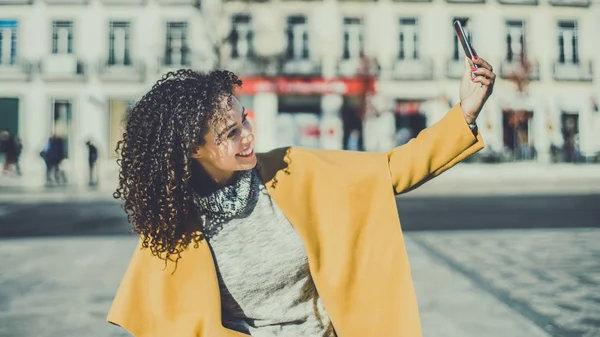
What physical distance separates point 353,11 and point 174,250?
26.2 metres

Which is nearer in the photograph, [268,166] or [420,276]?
[268,166]

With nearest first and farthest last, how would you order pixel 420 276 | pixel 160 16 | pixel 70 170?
pixel 420 276, pixel 70 170, pixel 160 16

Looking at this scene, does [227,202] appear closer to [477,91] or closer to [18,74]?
[477,91]

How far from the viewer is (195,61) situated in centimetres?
2591

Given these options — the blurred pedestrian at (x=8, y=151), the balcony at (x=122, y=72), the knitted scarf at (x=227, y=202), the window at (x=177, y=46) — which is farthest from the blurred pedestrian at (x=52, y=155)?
the knitted scarf at (x=227, y=202)

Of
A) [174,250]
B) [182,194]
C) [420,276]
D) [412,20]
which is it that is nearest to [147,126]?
[182,194]

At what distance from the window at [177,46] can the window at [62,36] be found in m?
4.33

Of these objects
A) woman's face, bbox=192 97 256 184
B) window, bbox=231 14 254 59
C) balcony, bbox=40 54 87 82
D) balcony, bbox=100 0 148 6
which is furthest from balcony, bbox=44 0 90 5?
woman's face, bbox=192 97 256 184

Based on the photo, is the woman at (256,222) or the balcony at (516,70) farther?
the balcony at (516,70)

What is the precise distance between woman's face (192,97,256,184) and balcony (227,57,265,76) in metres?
24.9

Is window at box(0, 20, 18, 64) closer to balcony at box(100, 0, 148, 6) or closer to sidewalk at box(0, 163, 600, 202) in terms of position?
balcony at box(100, 0, 148, 6)

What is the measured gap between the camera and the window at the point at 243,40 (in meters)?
26.4

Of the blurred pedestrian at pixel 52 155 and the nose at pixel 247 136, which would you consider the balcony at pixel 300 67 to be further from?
the nose at pixel 247 136

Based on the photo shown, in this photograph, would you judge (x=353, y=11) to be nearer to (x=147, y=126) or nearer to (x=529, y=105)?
(x=529, y=105)
